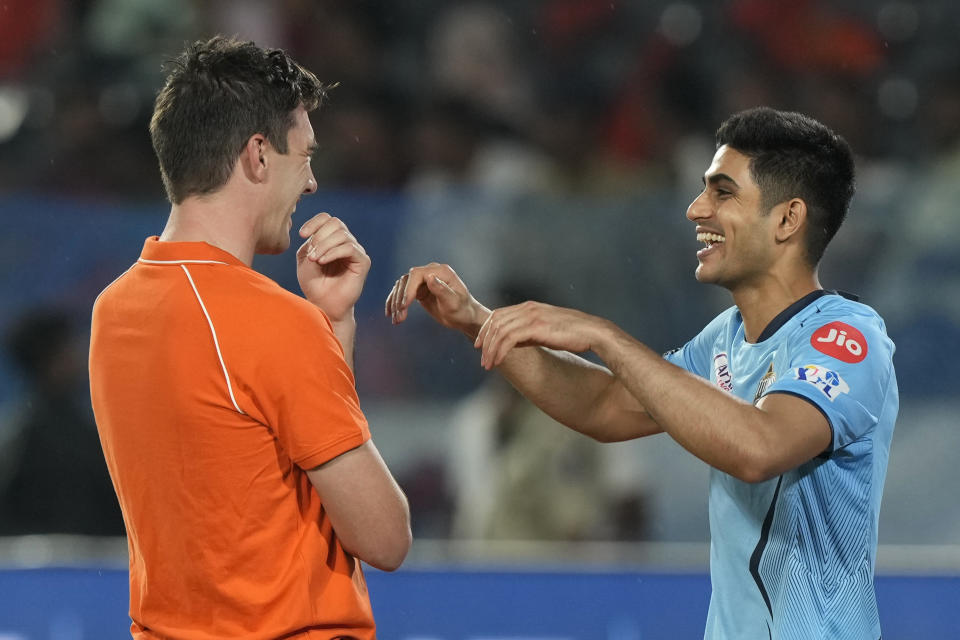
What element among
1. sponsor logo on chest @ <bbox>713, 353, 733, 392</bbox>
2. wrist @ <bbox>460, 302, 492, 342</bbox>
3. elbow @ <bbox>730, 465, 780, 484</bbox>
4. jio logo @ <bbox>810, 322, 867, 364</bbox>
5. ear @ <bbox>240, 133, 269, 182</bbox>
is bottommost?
elbow @ <bbox>730, 465, 780, 484</bbox>

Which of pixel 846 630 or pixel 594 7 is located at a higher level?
pixel 594 7

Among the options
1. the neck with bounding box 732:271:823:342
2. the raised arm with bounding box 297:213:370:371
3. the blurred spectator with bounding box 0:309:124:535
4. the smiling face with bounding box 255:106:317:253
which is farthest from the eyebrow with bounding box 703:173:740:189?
the blurred spectator with bounding box 0:309:124:535

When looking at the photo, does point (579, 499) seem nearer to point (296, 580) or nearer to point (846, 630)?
point (846, 630)

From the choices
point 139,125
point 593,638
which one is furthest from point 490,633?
point 139,125

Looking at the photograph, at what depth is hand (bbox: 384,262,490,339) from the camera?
2.60 metres

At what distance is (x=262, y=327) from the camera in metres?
1.92

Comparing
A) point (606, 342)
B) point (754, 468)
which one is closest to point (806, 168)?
point (606, 342)

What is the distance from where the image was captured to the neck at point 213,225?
2.07 meters

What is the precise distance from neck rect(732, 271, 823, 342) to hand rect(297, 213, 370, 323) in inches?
31.4

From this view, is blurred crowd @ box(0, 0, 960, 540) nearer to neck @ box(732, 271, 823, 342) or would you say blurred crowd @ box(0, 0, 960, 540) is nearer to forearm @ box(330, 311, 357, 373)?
neck @ box(732, 271, 823, 342)

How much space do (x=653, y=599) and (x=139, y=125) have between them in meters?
3.26

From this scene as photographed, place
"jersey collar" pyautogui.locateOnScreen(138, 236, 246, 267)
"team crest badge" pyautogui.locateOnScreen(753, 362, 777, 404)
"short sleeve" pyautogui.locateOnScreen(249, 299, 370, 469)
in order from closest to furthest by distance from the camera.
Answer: "short sleeve" pyautogui.locateOnScreen(249, 299, 370, 469), "jersey collar" pyautogui.locateOnScreen(138, 236, 246, 267), "team crest badge" pyautogui.locateOnScreen(753, 362, 777, 404)

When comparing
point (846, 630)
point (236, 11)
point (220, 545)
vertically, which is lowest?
point (846, 630)

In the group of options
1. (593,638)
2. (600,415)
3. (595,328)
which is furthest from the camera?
(593,638)
